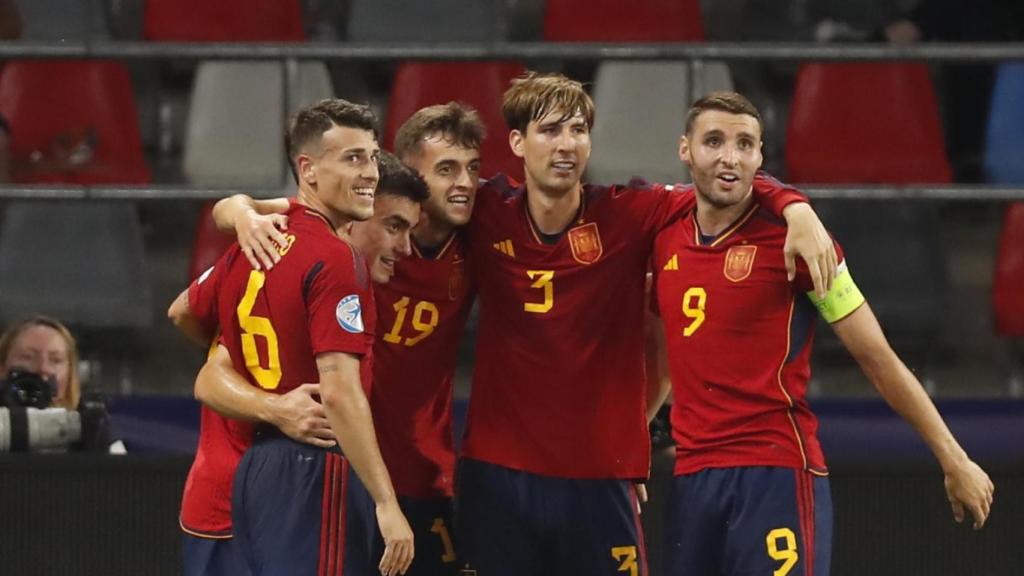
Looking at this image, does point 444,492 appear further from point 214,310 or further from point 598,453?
point 214,310

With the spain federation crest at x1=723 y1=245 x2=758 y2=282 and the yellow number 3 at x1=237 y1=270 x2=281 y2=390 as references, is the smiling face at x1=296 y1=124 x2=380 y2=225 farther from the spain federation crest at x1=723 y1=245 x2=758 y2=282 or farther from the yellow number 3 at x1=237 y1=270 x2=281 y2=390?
the spain federation crest at x1=723 y1=245 x2=758 y2=282

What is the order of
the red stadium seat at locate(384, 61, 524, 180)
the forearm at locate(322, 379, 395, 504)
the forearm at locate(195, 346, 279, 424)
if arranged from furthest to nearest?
the red stadium seat at locate(384, 61, 524, 180) < the forearm at locate(195, 346, 279, 424) < the forearm at locate(322, 379, 395, 504)

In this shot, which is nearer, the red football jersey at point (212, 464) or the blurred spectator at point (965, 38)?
the red football jersey at point (212, 464)

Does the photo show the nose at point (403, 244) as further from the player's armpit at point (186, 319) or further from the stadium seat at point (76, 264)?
the stadium seat at point (76, 264)

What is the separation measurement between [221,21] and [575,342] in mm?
3540

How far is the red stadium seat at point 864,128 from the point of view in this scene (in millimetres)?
6848

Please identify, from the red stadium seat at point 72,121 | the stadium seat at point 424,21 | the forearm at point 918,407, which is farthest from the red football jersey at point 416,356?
the stadium seat at point 424,21

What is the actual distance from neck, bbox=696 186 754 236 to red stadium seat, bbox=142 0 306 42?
350cm

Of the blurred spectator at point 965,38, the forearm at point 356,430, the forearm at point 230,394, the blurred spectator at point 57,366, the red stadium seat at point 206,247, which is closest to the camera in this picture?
the forearm at point 356,430

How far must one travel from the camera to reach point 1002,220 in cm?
710

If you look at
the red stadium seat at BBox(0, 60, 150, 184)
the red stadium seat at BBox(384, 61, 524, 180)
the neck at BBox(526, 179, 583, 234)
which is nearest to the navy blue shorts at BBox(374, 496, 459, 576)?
the neck at BBox(526, 179, 583, 234)

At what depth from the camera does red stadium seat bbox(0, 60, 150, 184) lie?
6855mm

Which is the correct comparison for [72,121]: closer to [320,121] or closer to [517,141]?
[517,141]

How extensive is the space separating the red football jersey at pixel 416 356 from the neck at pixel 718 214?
658 mm
